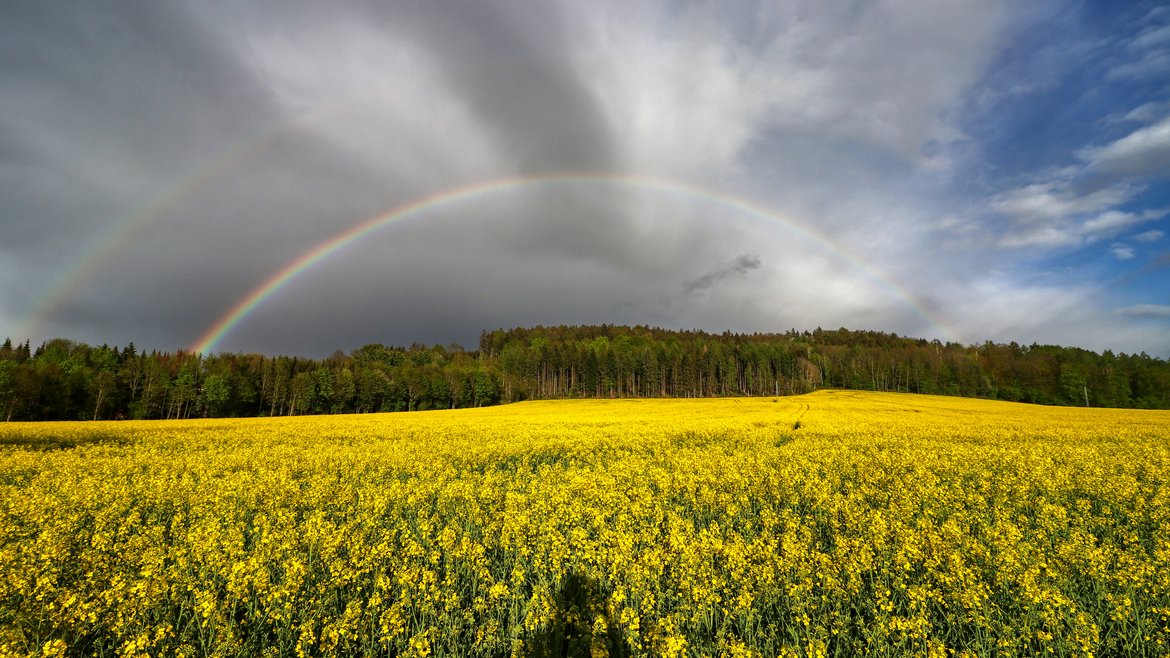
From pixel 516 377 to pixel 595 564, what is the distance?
11377 cm

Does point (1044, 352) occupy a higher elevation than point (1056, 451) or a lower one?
higher

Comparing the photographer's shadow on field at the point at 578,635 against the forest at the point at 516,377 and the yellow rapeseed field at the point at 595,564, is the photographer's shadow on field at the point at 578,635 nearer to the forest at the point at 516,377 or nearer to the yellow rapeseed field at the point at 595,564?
the yellow rapeseed field at the point at 595,564

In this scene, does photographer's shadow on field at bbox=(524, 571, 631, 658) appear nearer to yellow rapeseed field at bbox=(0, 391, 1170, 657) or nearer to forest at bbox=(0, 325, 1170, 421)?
yellow rapeseed field at bbox=(0, 391, 1170, 657)

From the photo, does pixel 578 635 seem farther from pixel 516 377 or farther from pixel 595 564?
pixel 516 377

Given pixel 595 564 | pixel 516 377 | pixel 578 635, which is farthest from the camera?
pixel 516 377

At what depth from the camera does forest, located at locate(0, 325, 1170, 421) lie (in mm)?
73812

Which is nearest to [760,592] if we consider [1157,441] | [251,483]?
[251,483]

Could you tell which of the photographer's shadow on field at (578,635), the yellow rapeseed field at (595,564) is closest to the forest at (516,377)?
the yellow rapeseed field at (595,564)

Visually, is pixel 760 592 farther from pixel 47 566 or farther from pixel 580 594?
pixel 47 566

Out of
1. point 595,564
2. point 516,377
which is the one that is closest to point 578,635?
point 595,564

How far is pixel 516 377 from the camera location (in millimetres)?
118500

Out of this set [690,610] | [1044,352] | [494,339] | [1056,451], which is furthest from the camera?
[494,339]

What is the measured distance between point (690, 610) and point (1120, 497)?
12.7 metres

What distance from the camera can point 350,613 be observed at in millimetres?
4598
